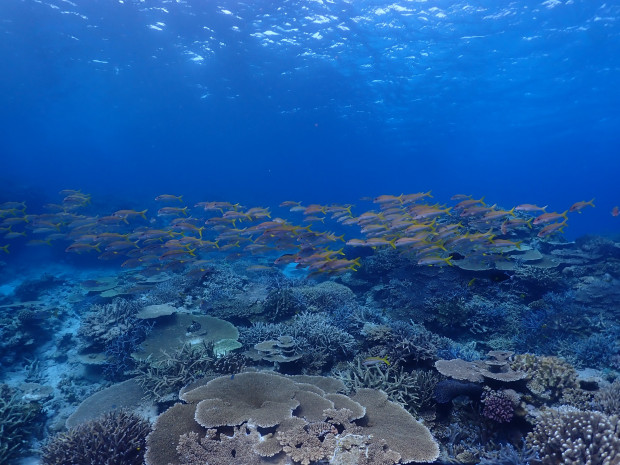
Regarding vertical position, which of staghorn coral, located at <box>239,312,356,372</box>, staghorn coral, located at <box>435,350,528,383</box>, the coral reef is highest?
staghorn coral, located at <box>435,350,528,383</box>

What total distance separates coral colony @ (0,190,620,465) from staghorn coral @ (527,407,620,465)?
2cm

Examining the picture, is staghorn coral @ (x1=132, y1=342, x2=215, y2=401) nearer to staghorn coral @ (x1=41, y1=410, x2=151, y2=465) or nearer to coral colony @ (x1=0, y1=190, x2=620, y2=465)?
coral colony @ (x1=0, y1=190, x2=620, y2=465)

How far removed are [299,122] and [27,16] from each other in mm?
33214

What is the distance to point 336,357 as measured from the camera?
6.54 metres

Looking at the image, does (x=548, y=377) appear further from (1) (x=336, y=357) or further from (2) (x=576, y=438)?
(1) (x=336, y=357)

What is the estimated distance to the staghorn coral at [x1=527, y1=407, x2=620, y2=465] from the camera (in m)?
3.06

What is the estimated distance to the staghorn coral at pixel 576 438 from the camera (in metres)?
3.06

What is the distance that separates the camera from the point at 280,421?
3.52 meters

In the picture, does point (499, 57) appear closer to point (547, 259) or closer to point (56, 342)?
point (547, 259)

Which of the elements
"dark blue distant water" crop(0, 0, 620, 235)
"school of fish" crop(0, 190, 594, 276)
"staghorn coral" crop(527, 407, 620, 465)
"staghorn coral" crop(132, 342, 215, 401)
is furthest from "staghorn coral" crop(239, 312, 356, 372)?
"dark blue distant water" crop(0, 0, 620, 235)

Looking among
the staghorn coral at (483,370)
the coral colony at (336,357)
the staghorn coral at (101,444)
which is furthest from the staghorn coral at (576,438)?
the staghorn coral at (101,444)

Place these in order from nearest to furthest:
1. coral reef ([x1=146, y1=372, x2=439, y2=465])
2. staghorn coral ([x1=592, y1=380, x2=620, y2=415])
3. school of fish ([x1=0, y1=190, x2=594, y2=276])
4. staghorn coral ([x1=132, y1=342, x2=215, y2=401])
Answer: coral reef ([x1=146, y1=372, x2=439, y2=465])
staghorn coral ([x1=592, y1=380, x2=620, y2=415])
staghorn coral ([x1=132, y1=342, x2=215, y2=401])
school of fish ([x1=0, y1=190, x2=594, y2=276])

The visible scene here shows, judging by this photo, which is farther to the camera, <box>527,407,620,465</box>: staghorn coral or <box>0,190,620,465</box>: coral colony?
<box>0,190,620,465</box>: coral colony

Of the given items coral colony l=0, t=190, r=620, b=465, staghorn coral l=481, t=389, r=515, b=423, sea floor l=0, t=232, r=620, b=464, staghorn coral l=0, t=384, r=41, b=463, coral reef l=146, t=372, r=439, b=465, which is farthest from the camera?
staghorn coral l=0, t=384, r=41, b=463
